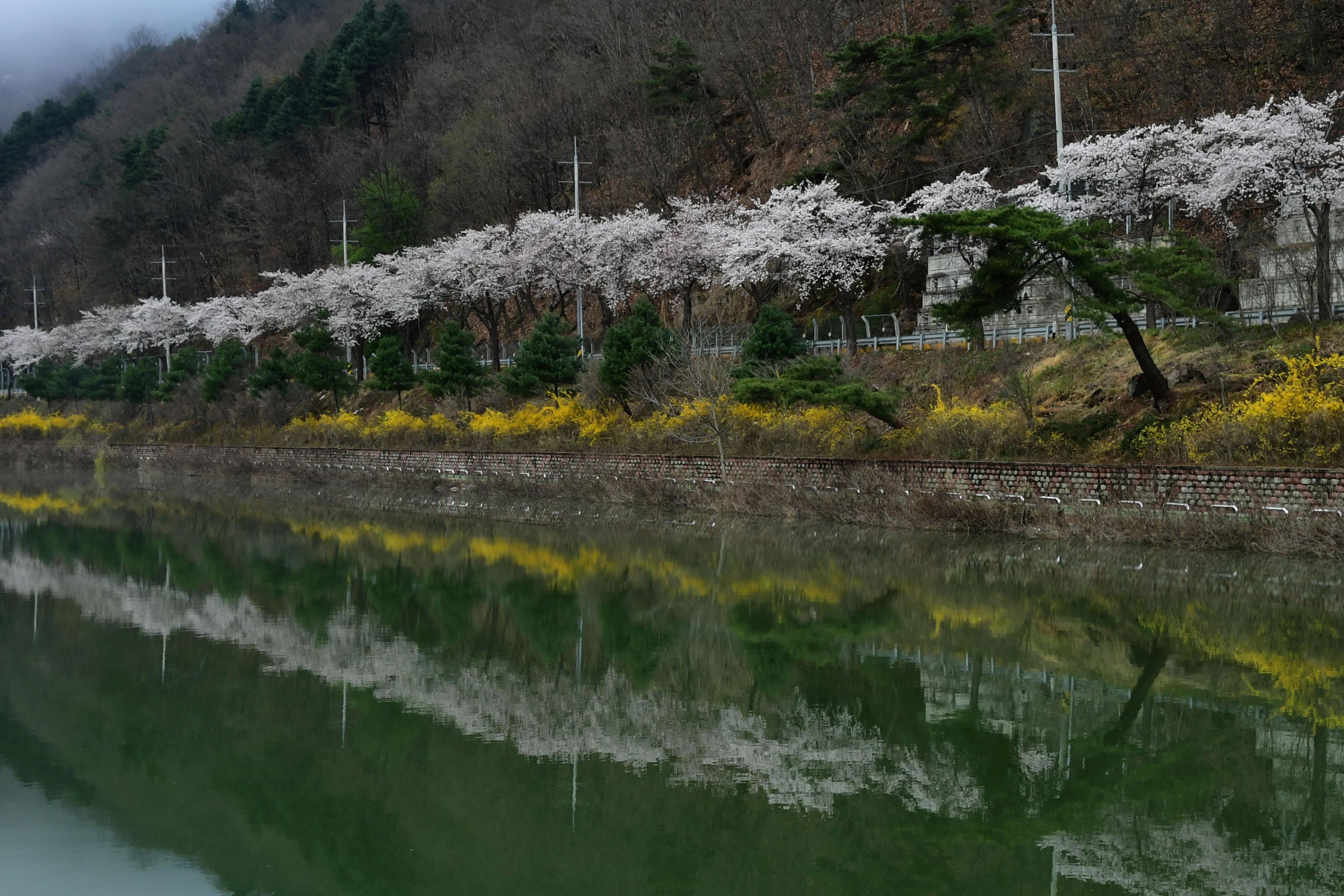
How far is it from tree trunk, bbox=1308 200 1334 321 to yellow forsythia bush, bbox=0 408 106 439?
60.8 meters

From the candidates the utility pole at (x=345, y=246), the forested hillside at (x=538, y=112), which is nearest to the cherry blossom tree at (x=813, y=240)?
the forested hillside at (x=538, y=112)

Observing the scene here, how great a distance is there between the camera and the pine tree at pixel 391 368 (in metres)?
50.2

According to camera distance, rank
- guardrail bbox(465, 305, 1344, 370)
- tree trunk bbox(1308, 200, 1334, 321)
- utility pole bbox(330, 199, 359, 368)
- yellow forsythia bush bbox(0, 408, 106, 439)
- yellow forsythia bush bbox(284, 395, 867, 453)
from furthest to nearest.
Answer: yellow forsythia bush bbox(0, 408, 106, 439) → utility pole bbox(330, 199, 359, 368) → yellow forsythia bush bbox(284, 395, 867, 453) → guardrail bbox(465, 305, 1344, 370) → tree trunk bbox(1308, 200, 1334, 321)

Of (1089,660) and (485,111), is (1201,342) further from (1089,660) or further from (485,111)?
(485,111)

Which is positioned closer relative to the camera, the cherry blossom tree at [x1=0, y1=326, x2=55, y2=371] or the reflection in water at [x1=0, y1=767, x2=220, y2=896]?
the reflection in water at [x1=0, y1=767, x2=220, y2=896]

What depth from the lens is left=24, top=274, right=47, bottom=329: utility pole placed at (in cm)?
8656

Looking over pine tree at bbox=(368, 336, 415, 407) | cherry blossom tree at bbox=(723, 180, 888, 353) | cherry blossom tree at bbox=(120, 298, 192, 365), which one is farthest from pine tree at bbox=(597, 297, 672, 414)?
cherry blossom tree at bbox=(120, 298, 192, 365)

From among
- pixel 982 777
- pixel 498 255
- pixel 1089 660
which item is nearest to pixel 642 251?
pixel 498 255

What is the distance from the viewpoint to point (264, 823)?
379 inches

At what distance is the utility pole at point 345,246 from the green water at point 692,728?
38.3 meters

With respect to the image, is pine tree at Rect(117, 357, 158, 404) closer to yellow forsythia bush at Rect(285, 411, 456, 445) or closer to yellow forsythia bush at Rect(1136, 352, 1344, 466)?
yellow forsythia bush at Rect(285, 411, 456, 445)

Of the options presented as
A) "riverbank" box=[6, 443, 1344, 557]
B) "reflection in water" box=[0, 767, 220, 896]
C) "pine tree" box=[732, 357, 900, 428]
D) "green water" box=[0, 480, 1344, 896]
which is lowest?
"reflection in water" box=[0, 767, 220, 896]

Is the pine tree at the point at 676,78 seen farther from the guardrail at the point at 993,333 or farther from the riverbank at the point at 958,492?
the riverbank at the point at 958,492

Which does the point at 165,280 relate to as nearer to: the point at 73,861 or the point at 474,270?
the point at 474,270
